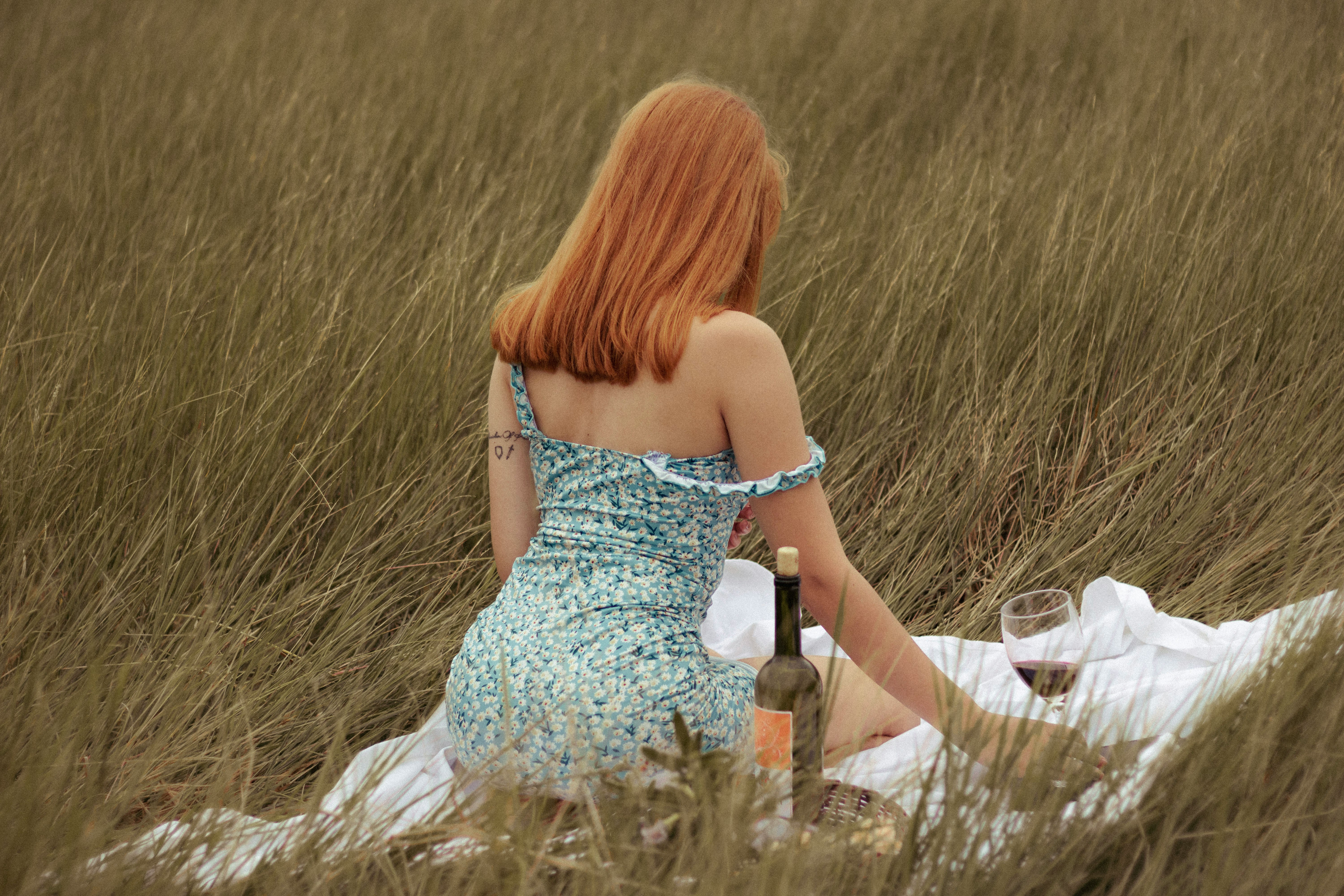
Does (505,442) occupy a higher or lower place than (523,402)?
lower

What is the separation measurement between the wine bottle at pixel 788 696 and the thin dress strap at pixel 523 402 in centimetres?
56

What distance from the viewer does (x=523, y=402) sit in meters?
1.86

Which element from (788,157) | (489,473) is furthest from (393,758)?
(788,157)

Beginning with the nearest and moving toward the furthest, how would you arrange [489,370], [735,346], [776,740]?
[776,740] → [735,346] → [489,370]

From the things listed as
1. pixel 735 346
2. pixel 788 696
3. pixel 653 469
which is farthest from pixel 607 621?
pixel 735 346

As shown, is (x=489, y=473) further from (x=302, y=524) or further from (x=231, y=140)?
(x=231, y=140)

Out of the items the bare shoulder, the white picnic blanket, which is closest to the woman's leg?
the white picnic blanket

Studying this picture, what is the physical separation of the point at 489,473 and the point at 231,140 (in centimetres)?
248

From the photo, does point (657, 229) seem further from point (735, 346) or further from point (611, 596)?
point (611, 596)

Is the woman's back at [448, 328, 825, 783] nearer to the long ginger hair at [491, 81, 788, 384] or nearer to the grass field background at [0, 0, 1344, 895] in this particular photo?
the long ginger hair at [491, 81, 788, 384]

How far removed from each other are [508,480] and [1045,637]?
3.11 feet

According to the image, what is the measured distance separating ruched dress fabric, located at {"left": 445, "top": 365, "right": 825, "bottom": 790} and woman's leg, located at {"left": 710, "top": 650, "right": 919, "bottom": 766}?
0.26 meters

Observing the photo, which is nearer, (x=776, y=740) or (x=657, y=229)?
(x=776, y=740)

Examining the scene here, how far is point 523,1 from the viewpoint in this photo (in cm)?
560
